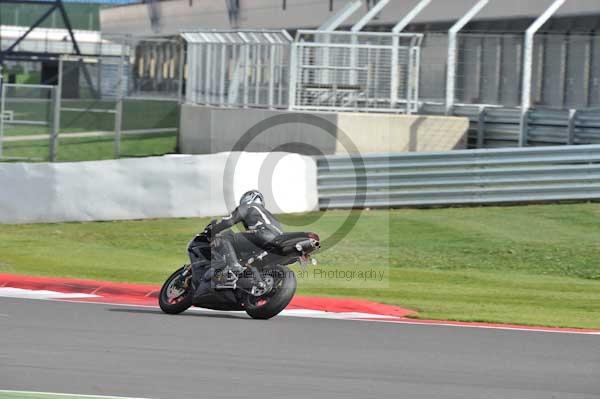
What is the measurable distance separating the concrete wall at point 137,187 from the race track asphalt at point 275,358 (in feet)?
Result: 24.7

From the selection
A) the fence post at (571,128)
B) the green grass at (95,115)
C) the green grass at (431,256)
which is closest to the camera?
the green grass at (431,256)

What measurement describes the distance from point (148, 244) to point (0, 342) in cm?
879

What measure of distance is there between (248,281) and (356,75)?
15139 millimetres

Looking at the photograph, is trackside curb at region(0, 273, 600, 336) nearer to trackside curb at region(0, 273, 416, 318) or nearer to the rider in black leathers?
trackside curb at region(0, 273, 416, 318)

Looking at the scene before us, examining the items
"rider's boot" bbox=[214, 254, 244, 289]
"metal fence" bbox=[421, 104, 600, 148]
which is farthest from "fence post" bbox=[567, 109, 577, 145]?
"rider's boot" bbox=[214, 254, 244, 289]

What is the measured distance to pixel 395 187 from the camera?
71.8 ft

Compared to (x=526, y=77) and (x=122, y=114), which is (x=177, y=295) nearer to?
(x=526, y=77)

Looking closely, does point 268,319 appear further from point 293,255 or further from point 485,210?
point 485,210

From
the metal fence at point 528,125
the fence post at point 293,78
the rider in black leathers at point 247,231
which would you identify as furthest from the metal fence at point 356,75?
the rider in black leathers at point 247,231

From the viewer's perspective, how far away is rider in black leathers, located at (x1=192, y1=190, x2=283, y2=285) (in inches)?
466

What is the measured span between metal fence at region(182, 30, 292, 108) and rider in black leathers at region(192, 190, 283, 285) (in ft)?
48.6

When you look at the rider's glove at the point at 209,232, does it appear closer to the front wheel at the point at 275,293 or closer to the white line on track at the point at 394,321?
the front wheel at the point at 275,293

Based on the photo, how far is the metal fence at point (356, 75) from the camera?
2645 cm

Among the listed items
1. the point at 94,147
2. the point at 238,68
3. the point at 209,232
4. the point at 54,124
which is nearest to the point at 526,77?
the point at 238,68
